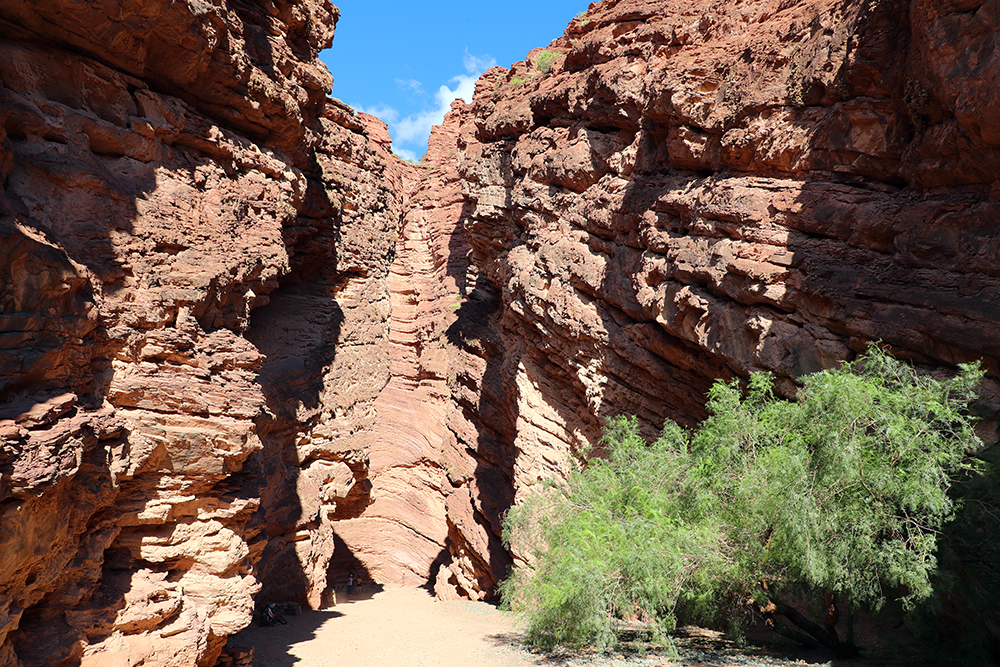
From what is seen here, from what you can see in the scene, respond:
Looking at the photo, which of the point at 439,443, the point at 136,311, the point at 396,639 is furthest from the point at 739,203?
the point at 439,443

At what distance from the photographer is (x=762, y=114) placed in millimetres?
11016

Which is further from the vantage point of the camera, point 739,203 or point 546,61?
point 546,61

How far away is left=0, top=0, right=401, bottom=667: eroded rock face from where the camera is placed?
7.90 m

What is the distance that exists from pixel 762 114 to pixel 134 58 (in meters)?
12.5

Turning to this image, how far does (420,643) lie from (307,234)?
Answer: 537 inches

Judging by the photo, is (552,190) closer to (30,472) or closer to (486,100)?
(486,100)

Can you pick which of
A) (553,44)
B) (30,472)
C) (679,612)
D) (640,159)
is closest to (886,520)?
(679,612)

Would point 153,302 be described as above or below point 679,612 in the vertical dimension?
above

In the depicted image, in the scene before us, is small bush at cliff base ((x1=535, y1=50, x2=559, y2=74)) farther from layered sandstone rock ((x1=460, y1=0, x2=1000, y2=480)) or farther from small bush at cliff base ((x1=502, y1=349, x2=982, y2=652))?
small bush at cliff base ((x1=502, y1=349, x2=982, y2=652))

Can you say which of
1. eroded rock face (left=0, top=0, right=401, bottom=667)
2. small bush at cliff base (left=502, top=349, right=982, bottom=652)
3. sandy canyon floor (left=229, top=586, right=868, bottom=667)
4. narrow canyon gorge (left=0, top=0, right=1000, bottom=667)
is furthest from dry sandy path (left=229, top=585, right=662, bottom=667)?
eroded rock face (left=0, top=0, right=401, bottom=667)

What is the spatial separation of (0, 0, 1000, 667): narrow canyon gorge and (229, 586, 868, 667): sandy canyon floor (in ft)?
6.56

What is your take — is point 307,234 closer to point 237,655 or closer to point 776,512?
point 237,655

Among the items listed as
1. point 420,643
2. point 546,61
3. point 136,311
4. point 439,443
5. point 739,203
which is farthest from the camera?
point 439,443

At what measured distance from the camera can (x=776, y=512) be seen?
7719mm
